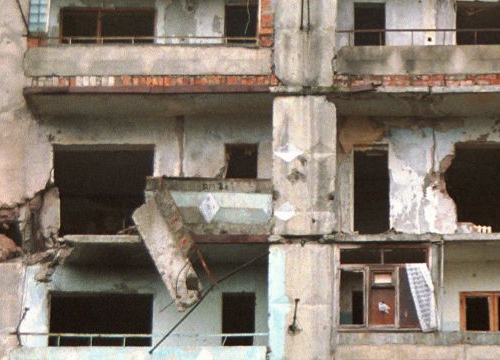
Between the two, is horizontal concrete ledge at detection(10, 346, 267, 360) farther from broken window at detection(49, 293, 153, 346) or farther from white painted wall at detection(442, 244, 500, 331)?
broken window at detection(49, 293, 153, 346)

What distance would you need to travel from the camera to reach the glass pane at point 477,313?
74.5ft

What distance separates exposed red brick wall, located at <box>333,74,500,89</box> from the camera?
72.7 feet

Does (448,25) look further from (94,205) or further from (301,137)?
(94,205)

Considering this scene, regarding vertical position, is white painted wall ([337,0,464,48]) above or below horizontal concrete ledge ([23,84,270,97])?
above

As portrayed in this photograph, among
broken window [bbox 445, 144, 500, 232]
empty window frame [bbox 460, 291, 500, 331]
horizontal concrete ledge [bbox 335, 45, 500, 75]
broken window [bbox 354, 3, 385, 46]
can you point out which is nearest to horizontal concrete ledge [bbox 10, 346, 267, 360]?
empty window frame [bbox 460, 291, 500, 331]

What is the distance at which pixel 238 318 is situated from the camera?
25.2 meters

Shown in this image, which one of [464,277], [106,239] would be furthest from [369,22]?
[106,239]

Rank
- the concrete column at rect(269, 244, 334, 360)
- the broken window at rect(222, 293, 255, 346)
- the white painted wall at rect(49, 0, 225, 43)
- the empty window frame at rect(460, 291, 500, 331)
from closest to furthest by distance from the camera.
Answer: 1. the concrete column at rect(269, 244, 334, 360)
2. the empty window frame at rect(460, 291, 500, 331)
3. the white painted wall at rect(49, 0, 225, 43)
4. the broken window at rect(222, 293, 255, 346)

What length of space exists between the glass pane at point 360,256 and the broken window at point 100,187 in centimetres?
540

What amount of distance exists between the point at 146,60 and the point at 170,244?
3.21 m

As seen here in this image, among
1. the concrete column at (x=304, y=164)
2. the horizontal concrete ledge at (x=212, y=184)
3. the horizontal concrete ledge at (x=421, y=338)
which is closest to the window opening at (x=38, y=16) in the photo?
the horizontal concrete ledge at (x=212, y=184)

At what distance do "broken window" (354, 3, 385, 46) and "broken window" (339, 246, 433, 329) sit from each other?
3.95m

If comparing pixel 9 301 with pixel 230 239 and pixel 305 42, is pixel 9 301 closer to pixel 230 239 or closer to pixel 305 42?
pixel 230 239

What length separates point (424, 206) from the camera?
22.6 m
